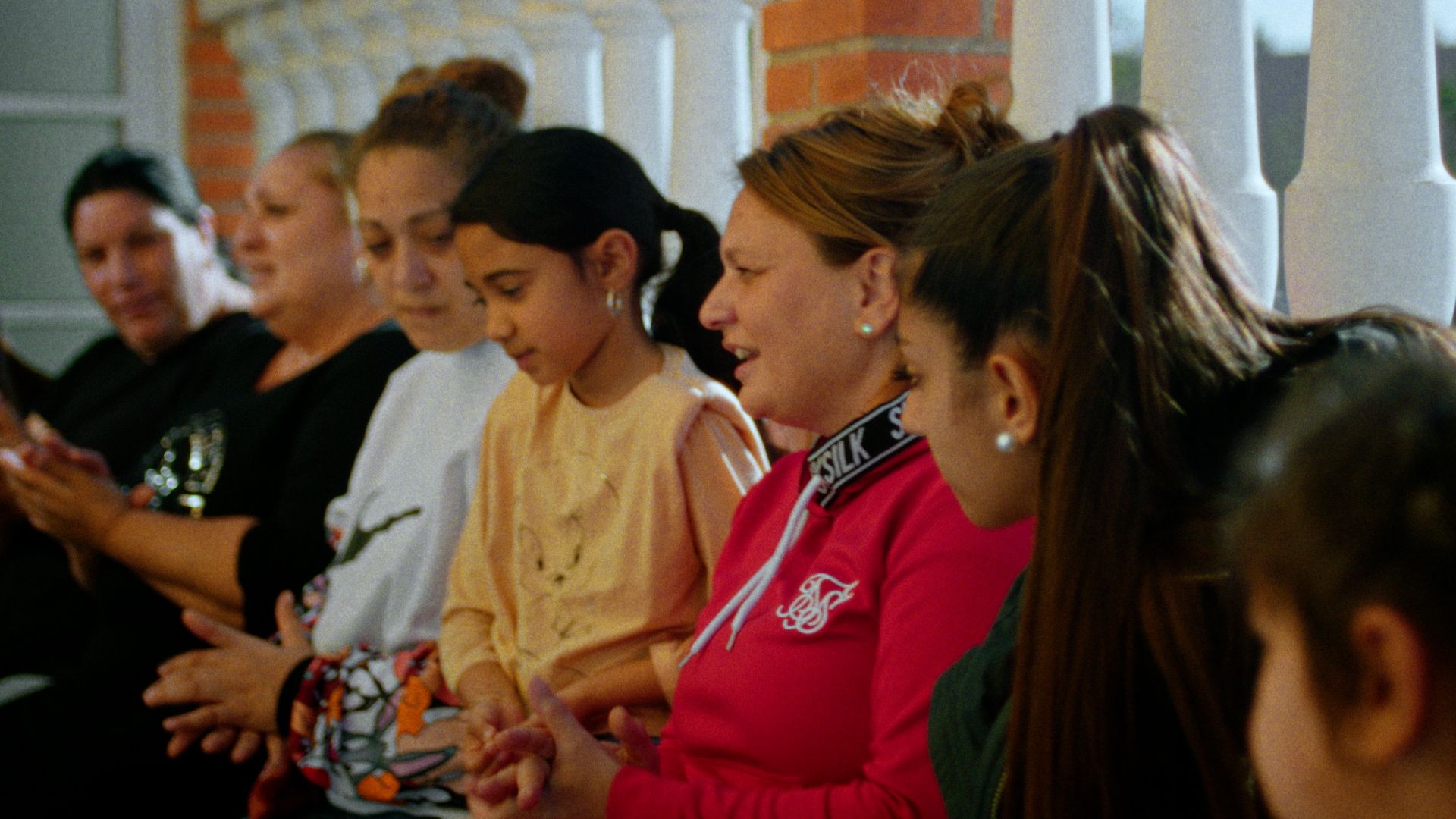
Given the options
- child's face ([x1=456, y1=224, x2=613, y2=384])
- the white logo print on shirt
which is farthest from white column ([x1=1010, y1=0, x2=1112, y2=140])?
the white logo print on shirt

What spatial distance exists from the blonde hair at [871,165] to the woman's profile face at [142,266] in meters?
2.09

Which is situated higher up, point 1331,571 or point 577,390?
point 1331,571

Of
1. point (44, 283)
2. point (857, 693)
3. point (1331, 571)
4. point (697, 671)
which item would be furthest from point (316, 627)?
point (44, 283)

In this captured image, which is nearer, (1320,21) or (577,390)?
(1320,21)

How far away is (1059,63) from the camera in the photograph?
5.62 ft

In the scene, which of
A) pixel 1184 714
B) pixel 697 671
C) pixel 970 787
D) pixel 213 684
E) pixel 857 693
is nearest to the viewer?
pixel 1184 714

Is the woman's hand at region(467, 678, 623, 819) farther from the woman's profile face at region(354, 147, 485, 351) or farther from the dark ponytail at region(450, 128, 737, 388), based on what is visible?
the woman's profile face at region(354, 147, 485, 351)

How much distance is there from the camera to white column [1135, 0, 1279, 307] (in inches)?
60.7

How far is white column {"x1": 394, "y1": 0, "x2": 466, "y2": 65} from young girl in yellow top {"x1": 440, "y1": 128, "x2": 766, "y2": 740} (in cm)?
159

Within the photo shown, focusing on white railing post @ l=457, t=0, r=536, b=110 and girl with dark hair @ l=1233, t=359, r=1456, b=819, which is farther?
white railing post @ l=457, t=0, r=536, b=110

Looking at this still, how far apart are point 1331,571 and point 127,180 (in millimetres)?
3105

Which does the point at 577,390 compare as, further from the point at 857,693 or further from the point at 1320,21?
the point at 1320,21

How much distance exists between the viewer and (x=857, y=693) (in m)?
1.23

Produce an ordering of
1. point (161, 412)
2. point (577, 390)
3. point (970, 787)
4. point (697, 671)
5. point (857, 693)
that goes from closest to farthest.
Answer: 1. point (970, 787)
2. point (857, 693)
3. point (697, 671)
4. point (577, 390)
5. point (161, 412)
